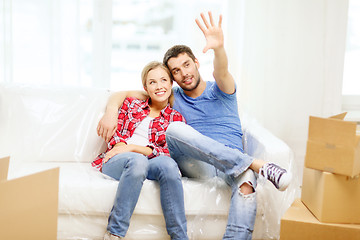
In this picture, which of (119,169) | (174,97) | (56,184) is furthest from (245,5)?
(56,184)

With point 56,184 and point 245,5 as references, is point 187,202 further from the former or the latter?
point 245,5

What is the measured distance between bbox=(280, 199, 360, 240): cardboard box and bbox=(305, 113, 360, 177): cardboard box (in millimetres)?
194

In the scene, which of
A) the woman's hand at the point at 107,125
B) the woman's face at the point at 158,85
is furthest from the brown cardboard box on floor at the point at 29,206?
the woman's face at the point at 158,85

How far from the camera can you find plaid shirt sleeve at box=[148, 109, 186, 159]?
6.28 feet

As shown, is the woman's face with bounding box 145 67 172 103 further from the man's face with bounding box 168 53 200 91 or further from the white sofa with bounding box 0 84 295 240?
the white sofa with bounding box 0 84 295 240

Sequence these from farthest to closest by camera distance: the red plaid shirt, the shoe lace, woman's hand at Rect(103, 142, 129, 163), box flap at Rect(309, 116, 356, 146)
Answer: the red plaid shirt, woman's hand at Rect(103, 142, 129, 163), the shoe lace, box flap at Rect(309, 116, 356, 146)

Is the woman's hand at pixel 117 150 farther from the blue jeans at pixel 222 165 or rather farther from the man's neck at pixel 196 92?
the man's neck at pixel 196 92

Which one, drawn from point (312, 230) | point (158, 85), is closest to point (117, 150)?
point (158, 85)

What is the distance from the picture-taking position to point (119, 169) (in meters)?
1.78

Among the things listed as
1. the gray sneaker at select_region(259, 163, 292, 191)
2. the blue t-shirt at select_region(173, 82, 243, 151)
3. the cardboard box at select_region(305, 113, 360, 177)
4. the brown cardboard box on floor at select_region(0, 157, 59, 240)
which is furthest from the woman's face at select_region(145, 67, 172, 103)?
the brown cardboard box on floor at select_region(0, 157, 59, 240)

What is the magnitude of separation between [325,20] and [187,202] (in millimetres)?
1559

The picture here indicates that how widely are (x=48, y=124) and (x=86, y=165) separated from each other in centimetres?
28

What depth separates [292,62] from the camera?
106 inches

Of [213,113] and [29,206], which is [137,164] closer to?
[213,113]
